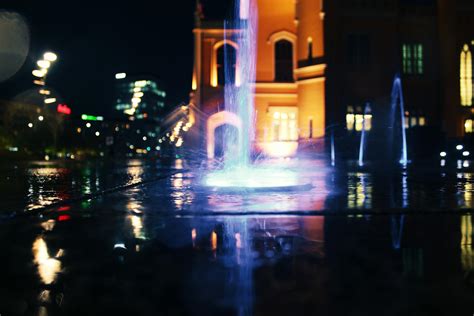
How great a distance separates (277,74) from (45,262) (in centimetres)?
2995

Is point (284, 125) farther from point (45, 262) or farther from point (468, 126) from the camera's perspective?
point (45, 262)

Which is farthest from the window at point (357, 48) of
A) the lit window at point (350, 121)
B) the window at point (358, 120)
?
the lit window at point (350, 121)

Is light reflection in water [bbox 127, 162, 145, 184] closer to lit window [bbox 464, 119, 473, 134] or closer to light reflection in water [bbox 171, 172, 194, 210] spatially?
light reflection in water [bbox 171, 172, 194, 210]

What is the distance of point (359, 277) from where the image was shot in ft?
17.5

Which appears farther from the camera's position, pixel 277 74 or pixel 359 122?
pixel 277 74

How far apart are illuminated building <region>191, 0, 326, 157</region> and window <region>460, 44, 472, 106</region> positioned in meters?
10.5

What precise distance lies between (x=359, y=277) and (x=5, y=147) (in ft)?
156

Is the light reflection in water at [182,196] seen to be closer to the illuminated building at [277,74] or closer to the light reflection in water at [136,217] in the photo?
the light reflection in water at [136,217]

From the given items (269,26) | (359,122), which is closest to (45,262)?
(359,122)

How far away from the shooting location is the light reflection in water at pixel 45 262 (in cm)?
552

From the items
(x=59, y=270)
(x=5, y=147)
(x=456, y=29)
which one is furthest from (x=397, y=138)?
(x=5, y=147)

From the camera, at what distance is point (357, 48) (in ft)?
104

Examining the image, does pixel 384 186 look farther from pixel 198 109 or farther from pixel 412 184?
pixel 198 109

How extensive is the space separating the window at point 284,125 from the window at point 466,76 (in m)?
11.6
